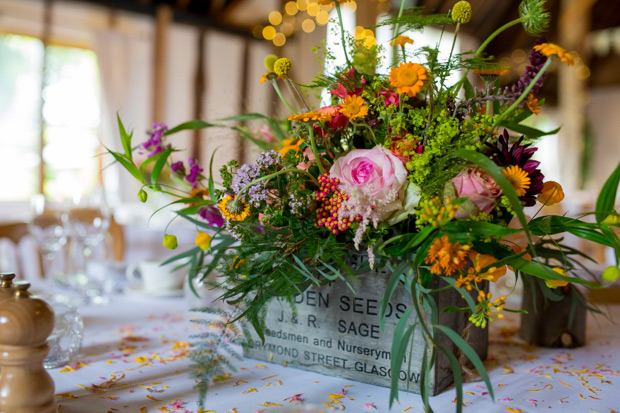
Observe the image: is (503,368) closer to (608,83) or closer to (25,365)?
(25,365)

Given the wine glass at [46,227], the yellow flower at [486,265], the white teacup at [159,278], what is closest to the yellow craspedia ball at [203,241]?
the yellow flower at [486,265]

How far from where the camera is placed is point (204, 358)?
66 centimetres

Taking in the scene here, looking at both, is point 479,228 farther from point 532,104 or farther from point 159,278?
point 159,278

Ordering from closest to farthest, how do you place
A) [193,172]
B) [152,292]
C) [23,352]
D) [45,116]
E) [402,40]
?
[23,352], [402,40], [193,172], [152,292], [45,116]

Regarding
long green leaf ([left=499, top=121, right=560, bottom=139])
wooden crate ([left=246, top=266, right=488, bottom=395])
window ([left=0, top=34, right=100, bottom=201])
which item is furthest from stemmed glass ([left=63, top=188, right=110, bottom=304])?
window ([left=0, top=34, right=100, bottom=201])

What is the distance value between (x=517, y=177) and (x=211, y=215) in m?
0.43

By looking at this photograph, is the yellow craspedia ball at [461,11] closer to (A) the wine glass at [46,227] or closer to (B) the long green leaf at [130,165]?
(B) the long green leaf at [130,165]

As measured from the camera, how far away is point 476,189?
61cm

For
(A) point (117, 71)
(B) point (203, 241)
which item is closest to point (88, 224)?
(B) point (203, 241)

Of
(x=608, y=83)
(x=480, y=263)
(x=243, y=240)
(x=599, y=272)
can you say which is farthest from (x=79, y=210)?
(x=608, y=83)

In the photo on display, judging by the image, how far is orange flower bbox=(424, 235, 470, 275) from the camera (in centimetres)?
56

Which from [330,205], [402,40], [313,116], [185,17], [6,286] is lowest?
[6,286]

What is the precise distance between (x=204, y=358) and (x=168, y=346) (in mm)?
250

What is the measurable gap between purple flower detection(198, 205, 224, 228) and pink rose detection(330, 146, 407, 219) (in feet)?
0.73
